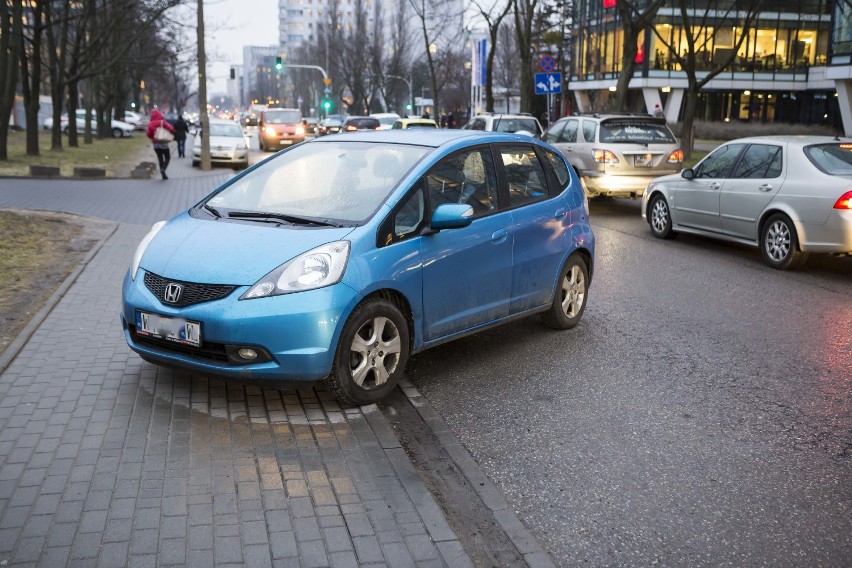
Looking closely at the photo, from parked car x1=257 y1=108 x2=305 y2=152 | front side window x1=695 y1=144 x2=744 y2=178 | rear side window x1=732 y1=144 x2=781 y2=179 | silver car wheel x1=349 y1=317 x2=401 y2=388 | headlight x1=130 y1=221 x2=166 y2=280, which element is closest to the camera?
silver car wheel x1=349 y1=317 x2=401 y2=388

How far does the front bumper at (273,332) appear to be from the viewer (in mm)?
5035

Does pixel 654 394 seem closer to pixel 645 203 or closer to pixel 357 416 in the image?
pixel 357 416

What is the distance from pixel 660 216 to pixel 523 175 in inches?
270

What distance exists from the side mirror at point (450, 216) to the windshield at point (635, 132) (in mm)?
11037

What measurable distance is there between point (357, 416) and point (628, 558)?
2.07 metres

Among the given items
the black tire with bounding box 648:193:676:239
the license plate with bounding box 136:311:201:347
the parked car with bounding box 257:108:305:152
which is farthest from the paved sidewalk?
the parked car with bounding box 257:108:305:152

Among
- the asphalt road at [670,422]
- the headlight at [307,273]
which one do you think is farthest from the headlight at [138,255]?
the asphalt road at [670,422]

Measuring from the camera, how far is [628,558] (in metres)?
3.73

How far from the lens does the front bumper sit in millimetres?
5035

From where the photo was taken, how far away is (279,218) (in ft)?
19.2

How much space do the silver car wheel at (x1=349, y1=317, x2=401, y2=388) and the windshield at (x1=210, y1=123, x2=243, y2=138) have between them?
2609 cm

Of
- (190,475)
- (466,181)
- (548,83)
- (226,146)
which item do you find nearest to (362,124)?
(226,146)

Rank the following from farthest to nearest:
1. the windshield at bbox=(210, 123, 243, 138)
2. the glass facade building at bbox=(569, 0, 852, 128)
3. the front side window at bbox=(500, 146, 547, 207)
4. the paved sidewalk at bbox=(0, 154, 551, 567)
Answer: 1. the glass facade building at bbox=(569, 0, 852, 128)
2. the windshield at bbox=(210, 123, 243, 138)
3. the front side window at bbox=(500, 146, 547, 207)
4. the paved sidewalk at bbox=(0, 154, 551, 567)

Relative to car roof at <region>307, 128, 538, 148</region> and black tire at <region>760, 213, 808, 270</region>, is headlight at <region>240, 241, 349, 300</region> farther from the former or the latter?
black tire at <region>760, 213, 808, 270</region>
